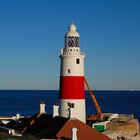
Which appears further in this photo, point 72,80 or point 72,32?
point 72,32

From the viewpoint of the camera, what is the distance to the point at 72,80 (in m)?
37.2

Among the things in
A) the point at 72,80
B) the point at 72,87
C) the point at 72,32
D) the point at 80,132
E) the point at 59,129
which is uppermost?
the point at 72,32

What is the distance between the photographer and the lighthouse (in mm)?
37031

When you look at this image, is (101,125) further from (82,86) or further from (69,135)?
(69,135)

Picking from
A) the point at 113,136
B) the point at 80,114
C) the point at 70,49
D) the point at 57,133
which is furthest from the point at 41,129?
the point at 113,136

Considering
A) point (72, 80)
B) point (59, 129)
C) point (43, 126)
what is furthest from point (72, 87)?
point (59, 129)

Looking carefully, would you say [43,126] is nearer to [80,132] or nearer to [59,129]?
[59,129]

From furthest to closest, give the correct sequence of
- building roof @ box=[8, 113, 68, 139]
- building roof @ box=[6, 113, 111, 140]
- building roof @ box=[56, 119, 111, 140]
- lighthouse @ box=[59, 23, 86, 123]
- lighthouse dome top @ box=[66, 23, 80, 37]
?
lighthouse dome top @ box=[66, 23, 80, 37], lighthouse @ box=[59, 23, 86, 123], building roof @ box=[8, 113, 68, 139], building roof @ box=[6, 113, 111, 140], building roof @ box=[56, 119, 111, 140]

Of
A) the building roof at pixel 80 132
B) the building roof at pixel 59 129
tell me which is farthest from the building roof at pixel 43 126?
the building roof at pixel 80 132

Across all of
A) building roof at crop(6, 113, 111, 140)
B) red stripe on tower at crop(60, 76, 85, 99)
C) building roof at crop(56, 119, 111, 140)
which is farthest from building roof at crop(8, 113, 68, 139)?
red stripe on tower at crop(60, 76, 85, 99)

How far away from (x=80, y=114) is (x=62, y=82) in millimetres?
3372

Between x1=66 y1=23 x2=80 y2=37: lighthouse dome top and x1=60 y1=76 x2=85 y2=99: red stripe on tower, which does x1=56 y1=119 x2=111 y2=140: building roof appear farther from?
x1=66 y1=23 x2=80 y2=37: lighthouse dome top

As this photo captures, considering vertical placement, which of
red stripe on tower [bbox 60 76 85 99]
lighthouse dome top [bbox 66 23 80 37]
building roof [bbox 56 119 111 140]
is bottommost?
building roof [bbox 56 119 111 140]

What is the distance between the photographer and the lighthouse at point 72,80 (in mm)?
37031
